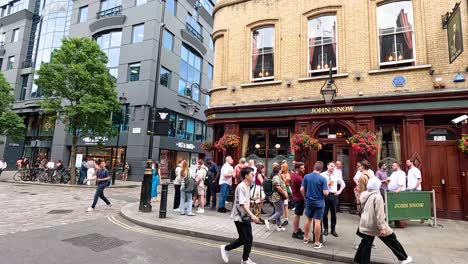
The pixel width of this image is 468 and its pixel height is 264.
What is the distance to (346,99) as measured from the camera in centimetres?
1030

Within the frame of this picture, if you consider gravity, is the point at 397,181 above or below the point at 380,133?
below

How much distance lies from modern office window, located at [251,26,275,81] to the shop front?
1.67 m

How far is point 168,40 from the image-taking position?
27.2 metres

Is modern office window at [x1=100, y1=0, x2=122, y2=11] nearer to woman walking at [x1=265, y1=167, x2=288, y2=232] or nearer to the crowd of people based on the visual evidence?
the crowd of people

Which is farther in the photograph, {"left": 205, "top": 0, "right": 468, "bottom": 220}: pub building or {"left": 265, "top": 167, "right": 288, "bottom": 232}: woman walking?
{"left": 205, "top": 0, "right": 468, "bottom": 220}: pub building

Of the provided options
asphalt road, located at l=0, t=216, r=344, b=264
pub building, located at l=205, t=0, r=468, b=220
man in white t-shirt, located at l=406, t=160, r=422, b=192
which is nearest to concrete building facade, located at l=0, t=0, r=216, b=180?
pub building, located at l=205, t=0, r=468, b=220

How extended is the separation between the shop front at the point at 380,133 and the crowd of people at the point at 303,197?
980 millimetres

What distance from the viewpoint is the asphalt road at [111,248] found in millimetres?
5094

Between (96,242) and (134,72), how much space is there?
21.5m

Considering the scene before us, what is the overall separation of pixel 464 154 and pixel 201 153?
26.7 metres

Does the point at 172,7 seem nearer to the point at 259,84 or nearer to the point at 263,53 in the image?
the point at 263,53

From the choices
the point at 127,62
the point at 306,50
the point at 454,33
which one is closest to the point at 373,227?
the point at 454,33

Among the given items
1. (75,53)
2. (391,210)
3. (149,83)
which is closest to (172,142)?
(149,83)

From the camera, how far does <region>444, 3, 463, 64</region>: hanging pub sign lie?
8180 millimetres
